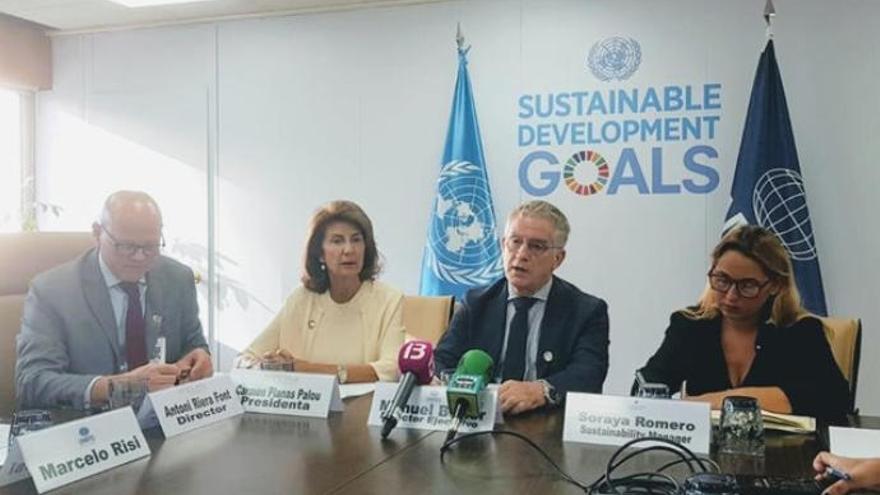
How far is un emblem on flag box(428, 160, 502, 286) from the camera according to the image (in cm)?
411

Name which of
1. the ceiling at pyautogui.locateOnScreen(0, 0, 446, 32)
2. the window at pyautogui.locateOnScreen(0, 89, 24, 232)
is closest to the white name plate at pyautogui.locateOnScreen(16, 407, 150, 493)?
the ceiling at pyautogui.locateOnScreen(0, 0, 446, 32)

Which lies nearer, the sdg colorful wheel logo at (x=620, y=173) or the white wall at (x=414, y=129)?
the white wall at (x=414, y=129)

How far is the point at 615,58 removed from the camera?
157 inches

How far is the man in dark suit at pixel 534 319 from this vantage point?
2.23 meters

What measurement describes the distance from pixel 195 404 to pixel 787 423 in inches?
53.5

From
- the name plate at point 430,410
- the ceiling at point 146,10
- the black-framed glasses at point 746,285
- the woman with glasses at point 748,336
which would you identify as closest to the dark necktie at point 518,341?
the woman with glasses at point 748,336

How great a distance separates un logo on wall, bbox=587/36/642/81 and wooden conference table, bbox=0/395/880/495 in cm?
262

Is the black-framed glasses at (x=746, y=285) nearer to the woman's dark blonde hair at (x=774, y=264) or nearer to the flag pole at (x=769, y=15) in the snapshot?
the woman's dark blonde hair at (x=774, y=264)

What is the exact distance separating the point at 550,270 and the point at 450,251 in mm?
1896

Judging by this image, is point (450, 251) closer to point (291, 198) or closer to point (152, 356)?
point (291, 198)

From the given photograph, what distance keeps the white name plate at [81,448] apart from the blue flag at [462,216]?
8.85 feet

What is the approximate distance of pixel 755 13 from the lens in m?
3.77

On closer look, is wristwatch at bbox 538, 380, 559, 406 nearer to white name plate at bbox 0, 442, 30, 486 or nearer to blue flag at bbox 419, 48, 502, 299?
white name plate at bbox 0, 442, 30, 486

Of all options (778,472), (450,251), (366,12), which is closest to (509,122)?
(450,251)
